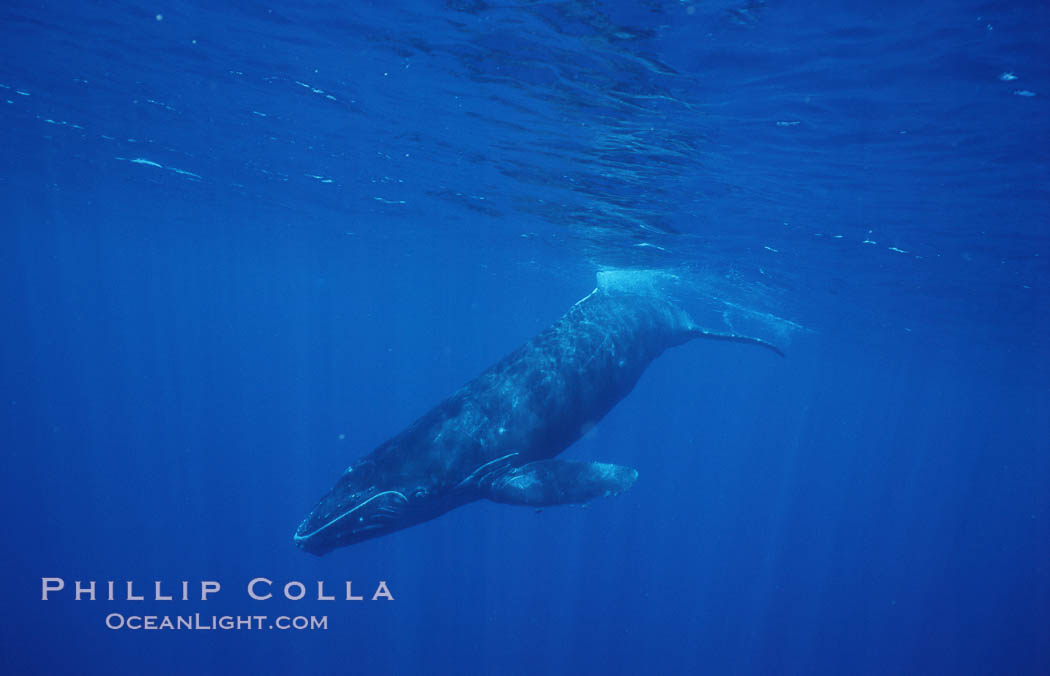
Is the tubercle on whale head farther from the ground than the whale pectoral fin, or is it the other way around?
the whale pectoral fin

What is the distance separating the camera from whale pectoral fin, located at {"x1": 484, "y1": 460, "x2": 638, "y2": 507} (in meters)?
7.27

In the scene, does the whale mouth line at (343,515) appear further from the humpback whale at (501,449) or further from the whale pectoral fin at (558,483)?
the whale pectoral fin at (558,483)

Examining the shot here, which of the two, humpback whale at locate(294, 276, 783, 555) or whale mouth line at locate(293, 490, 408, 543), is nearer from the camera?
whale mouth line at locate(293, 490, 408, 543)

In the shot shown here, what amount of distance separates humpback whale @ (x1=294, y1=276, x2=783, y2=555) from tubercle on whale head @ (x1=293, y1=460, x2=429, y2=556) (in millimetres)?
13

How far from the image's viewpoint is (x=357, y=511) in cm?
688

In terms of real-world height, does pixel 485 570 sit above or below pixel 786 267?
below

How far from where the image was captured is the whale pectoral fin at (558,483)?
23.8 ft

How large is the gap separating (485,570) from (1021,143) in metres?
31.1

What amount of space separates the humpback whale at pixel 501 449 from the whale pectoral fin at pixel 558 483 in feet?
0.04

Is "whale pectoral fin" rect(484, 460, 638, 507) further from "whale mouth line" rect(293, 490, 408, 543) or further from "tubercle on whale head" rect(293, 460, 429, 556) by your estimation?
"whale mouth line" rect(293, 490, 408, 543)

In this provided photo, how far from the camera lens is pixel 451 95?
40.2ft

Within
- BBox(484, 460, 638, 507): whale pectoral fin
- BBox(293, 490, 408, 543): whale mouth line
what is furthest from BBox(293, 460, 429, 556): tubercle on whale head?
BBox(484, 460, 638, 507): whale pectoral fin

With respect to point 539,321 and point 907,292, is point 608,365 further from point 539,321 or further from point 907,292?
point 539,321

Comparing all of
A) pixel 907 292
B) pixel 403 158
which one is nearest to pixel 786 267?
pixel 907 292
